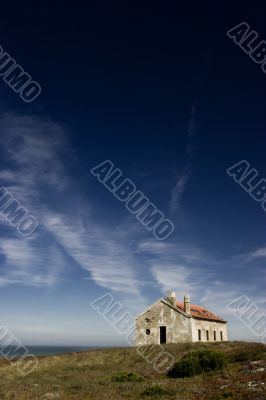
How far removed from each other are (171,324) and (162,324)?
1298mm

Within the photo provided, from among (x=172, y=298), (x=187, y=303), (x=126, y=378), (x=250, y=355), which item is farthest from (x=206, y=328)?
(x=126, y=378)

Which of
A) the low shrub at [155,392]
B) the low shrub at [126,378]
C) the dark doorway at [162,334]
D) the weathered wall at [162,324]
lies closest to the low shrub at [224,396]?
the low shrub at [155,392]

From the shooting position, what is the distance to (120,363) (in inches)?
1359

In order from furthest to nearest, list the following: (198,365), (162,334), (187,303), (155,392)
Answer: (187,303)
(162,334)
(198,365)
(155,392)

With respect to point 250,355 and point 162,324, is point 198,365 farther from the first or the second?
point 162,324

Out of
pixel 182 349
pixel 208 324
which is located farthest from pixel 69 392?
pixel 208 324

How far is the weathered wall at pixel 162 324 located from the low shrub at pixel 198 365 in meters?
23.0

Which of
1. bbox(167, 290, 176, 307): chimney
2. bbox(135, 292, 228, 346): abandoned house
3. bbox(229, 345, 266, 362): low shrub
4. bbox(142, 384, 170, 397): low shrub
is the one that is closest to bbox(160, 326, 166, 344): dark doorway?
bbox(135, 292, 228, 346): abandoned house

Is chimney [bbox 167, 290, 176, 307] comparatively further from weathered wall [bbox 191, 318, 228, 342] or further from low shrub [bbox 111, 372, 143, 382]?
low shrub [bbox 111, 372, 143, 382]

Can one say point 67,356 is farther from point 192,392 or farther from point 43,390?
point 192,392

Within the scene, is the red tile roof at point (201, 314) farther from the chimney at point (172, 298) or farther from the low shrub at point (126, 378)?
the low shrub at point (126, 378)

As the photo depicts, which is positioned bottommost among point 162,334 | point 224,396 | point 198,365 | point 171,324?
point 224,396

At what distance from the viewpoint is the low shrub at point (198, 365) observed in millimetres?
23297

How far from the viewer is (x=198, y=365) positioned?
77.5ft
